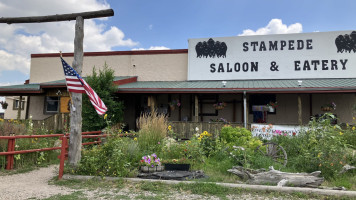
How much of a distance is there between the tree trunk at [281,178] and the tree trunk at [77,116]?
12.1 ft

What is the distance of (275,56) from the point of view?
14.8m

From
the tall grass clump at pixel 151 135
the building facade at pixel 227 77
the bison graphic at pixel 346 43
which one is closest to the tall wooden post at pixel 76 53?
the tall grass clump at pixel 151 135

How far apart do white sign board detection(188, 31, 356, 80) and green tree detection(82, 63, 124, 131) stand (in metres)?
5.55

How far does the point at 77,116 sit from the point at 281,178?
4755mm

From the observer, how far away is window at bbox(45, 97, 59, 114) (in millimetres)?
15429

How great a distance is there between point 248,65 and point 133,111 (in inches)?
295

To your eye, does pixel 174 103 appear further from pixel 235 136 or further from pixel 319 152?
pixel 319 152

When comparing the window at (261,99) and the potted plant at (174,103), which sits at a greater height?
the window at (261,99)

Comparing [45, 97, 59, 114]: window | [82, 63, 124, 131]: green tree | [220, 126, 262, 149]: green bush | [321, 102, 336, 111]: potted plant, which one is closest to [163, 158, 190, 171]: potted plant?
[220, 126, 262, 149]: green bush

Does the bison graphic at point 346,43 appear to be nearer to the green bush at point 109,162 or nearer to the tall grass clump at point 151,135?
the tall grass clump at point 151,135

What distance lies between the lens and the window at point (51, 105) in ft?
50.6

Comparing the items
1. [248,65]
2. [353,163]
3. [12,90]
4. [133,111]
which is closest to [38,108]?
[12,90]

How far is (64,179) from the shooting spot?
5.41m

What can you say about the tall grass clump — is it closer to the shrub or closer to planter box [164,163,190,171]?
planter box [164,163,190,171]
